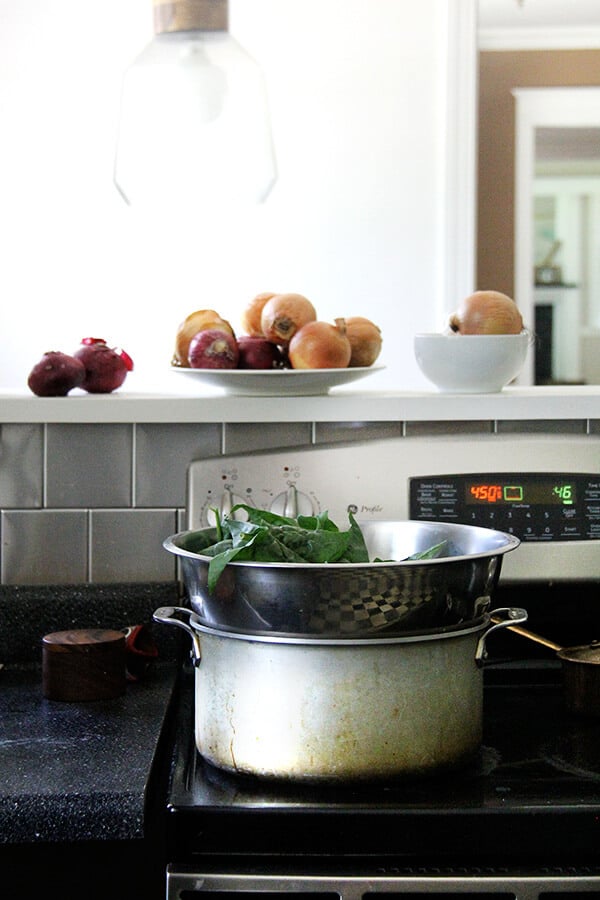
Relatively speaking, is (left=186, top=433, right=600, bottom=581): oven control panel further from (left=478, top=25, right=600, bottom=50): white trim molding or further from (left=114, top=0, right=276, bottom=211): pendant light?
(left=478, top=25, right=600, bottom=50): white trim molding

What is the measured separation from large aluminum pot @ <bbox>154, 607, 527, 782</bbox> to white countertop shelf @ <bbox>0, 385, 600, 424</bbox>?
15.4 inches

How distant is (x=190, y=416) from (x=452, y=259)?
177 cm

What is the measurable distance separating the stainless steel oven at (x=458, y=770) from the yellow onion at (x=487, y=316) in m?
0.13

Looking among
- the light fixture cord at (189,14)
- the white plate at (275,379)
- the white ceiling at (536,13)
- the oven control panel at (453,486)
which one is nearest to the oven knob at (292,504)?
the oven control panel at (453,486)

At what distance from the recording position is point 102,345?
1.37 m

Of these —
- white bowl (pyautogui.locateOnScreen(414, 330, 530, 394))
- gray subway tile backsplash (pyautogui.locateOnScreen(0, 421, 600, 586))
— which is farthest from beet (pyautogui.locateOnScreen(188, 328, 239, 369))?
white bowl (pyautogui.locateOnScreen(414, 330, 530, 394))

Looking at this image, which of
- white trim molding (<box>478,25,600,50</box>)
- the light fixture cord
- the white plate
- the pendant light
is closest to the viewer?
the white plate

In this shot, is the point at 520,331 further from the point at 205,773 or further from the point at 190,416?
the point at 205,773

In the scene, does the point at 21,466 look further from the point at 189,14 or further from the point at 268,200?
the point at 268,200

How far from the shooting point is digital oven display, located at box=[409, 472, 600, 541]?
130 centimetres

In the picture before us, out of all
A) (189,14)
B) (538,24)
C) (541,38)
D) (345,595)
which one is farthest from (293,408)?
(538,24)

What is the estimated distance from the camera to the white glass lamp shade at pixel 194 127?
8.45 ft

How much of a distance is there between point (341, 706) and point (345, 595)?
0.30ft

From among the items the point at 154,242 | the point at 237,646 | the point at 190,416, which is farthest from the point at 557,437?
the point at 154,242
